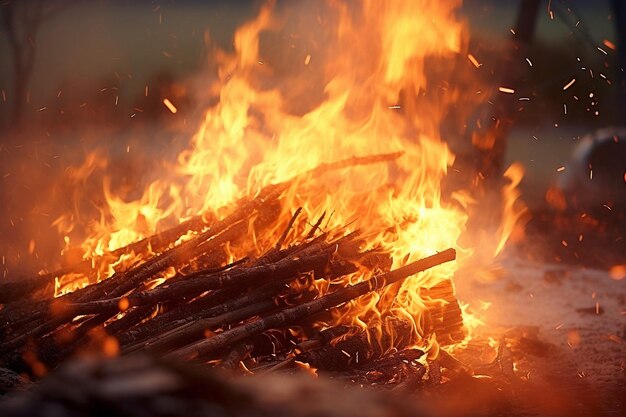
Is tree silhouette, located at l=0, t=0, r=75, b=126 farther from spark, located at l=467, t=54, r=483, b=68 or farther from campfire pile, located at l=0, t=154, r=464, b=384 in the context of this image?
spark, located at l=467, t=54, r=483, b=68

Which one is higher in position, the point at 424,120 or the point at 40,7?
the point at 40,7

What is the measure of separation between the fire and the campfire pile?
128mm

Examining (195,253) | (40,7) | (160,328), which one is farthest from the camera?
(40,7)

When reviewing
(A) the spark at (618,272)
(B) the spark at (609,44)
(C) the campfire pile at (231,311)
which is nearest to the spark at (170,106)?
(C) the campfire pile at (231,311)

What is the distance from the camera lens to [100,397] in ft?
4.52

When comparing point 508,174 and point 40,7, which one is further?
point 508,174

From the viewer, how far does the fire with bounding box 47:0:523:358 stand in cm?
532

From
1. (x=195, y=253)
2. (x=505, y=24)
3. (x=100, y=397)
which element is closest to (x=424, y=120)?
(x=505, y=24)

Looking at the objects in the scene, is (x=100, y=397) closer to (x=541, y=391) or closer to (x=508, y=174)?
(x=541, y=391)

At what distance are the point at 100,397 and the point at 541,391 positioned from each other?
3730 mm

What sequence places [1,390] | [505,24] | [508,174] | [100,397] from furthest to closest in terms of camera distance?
[508,174] → [505,24] → [1,390] → [100,397]

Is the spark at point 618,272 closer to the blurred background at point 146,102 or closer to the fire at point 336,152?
the blurred background at point 146,102

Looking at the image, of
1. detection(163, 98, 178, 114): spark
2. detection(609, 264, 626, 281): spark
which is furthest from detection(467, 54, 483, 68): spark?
detection(163, 98, 178, 114): spark

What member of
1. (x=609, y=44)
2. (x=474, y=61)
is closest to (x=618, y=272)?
(x=474, y=61)
